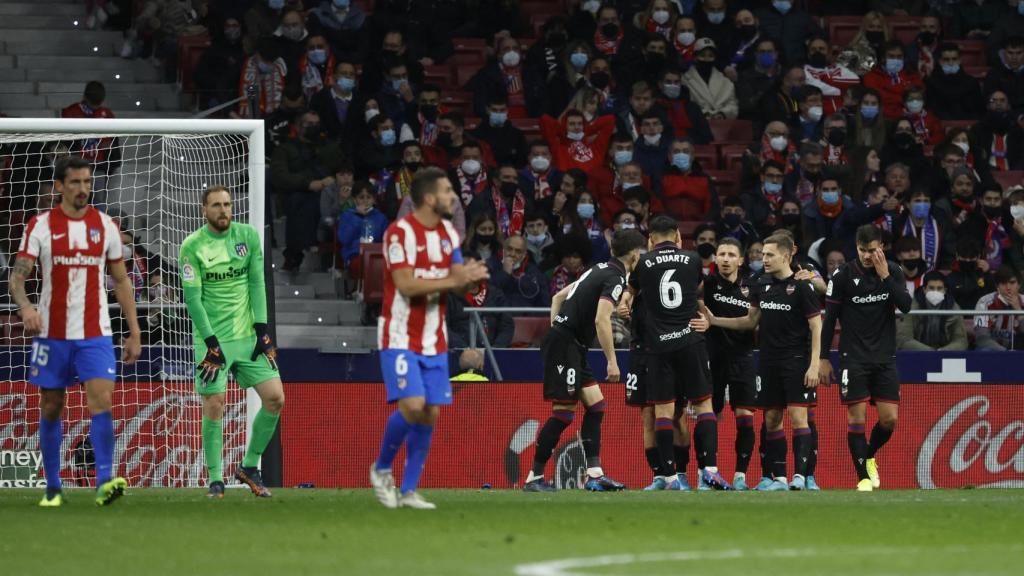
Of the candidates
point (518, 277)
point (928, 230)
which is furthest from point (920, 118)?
point (518, 277)

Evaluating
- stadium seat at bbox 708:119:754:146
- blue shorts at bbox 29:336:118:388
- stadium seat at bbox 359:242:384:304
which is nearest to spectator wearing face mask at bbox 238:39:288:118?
stadium seat at bbox 359:242:384:304

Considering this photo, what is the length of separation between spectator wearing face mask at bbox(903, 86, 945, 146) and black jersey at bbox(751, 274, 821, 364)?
8562mm

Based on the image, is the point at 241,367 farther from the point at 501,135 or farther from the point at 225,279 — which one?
the point at 501,135

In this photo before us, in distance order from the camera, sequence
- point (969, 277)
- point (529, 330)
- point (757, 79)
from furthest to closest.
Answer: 1. point (757, 79)
2. point (969, 277)
3. point (529, 330)

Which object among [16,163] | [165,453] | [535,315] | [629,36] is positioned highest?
[629,36]

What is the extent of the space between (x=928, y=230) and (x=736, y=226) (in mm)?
2354

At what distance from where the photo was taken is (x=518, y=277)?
18734mm

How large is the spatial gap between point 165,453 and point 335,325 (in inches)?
134

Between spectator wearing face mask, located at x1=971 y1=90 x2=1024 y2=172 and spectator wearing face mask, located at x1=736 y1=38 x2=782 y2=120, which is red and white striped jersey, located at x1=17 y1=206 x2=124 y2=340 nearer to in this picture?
spectator wearing face mask, located at x1=736 y1=38 x2=782 y2=120

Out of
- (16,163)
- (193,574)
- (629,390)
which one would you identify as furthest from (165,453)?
(193,574)

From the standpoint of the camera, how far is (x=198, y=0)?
22969 millimetres

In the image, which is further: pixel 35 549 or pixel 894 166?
pixel 894 166

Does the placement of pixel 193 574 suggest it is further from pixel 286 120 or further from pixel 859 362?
pixel 286 120

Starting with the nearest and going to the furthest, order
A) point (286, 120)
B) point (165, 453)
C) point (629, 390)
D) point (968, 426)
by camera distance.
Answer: point (629, 390)
point (165, 453)
point (968, 426)
point (286, 120)
